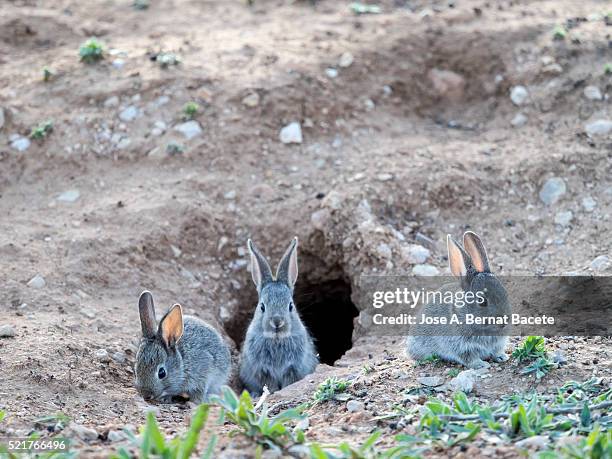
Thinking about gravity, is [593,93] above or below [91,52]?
below

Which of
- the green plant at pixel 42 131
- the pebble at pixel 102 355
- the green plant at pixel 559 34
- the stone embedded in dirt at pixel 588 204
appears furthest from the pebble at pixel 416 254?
the green plant at pixel 42 131

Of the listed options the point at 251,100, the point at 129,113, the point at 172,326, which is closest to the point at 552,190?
the point at 251,100

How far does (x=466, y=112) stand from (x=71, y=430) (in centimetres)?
564

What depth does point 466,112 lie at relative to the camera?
8.59 meters

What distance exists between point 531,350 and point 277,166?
3428mm

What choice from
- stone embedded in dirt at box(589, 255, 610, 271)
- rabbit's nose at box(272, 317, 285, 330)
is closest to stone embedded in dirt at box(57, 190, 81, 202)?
rabbit's nose at box(272, 317, 285, 330)

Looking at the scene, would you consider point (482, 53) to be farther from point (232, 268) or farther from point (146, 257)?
point (146, 257)

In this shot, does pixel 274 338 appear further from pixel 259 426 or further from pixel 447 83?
pixel 447 83

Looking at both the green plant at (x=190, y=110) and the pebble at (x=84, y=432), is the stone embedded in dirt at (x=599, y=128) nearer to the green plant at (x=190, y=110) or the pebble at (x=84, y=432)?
the green plant at (x=190, y=110)

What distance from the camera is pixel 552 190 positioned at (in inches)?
285

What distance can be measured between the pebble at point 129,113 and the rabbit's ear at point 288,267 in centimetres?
244

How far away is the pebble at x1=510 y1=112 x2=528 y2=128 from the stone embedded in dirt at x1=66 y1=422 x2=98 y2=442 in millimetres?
5399

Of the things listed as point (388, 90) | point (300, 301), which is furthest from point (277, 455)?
point (388, 90)

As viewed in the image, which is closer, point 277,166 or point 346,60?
point 277,166
